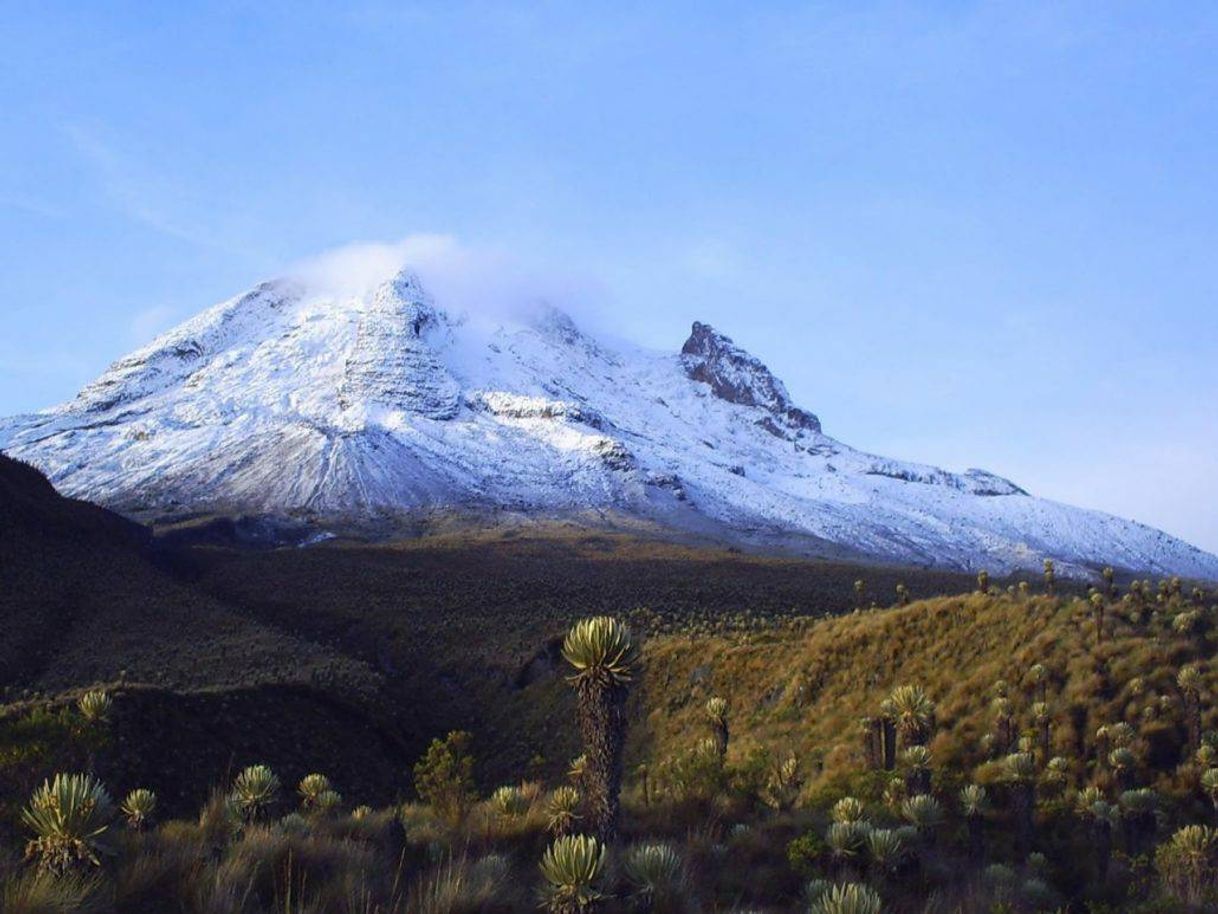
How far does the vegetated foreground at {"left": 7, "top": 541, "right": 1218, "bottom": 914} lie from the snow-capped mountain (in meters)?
69.7

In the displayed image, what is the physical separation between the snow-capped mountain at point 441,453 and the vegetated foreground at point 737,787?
6966cm

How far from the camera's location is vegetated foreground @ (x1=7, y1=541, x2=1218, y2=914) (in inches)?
290

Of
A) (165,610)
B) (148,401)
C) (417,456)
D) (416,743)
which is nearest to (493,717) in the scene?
(416,743)

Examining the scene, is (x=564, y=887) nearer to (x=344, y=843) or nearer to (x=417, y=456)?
(x=344, y=843)

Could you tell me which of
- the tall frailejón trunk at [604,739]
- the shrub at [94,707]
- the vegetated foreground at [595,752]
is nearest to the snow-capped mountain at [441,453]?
the vegetated foreground at [595,752]

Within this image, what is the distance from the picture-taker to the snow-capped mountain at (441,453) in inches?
4377

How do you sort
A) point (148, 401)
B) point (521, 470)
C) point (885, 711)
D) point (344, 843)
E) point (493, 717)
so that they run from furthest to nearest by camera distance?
1. point (148, 401)
2. point (521, 470)
3. point (493, 717)
4. point (885, 711)
5. point (344, 843)

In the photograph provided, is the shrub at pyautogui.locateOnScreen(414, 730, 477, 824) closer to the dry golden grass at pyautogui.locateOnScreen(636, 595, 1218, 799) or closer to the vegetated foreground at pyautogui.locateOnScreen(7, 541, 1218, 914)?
the vegetated foreground at pyautogui.locateOnScreen(7, 541, 1218, 914)

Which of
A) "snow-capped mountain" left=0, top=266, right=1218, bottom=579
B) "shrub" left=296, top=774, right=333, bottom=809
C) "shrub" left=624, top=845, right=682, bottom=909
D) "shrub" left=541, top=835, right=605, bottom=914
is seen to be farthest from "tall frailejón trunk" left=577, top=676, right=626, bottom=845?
"snow-capped mountain" left=0, top=266, right=1218, bottom=579

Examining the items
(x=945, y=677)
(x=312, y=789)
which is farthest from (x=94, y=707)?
(x=945, y=677)

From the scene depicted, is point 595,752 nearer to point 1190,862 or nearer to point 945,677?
point 1190,862

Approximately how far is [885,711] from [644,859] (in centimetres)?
907

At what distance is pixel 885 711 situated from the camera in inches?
620

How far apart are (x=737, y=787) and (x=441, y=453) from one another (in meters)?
116
